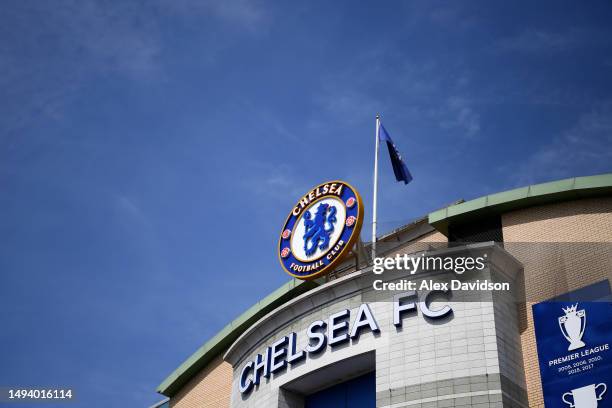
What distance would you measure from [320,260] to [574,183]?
10.5 meters

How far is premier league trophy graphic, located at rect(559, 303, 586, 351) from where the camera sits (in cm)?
2809

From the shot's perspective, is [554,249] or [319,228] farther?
[319,228]

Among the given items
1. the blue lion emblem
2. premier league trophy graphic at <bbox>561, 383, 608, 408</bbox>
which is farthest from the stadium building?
the blue lion emblem

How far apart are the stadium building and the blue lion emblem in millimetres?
1343

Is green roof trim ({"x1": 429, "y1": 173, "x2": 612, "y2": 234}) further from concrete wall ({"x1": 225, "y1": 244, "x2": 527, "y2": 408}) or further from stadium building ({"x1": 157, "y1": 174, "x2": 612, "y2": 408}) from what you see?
concrete wall ({"x1": 225, "y1": 244, "x2": 527, "y2": 408})

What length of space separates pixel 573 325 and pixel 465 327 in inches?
145

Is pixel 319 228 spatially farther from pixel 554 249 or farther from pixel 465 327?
pixel 554 249

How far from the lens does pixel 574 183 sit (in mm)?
32250

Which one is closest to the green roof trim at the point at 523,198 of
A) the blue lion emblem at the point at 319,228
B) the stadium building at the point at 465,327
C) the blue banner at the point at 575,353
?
the stadium building at the point at 465,327

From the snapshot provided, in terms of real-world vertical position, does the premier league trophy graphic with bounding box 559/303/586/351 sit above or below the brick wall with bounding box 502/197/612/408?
below

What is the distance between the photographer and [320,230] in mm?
34812

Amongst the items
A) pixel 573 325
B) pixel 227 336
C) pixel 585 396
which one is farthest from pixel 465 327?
pixel 227 336

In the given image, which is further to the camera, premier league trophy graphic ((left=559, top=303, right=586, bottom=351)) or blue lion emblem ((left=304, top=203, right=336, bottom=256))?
blue lion emblem ((left=304, top=203, right=336, bottom=256))

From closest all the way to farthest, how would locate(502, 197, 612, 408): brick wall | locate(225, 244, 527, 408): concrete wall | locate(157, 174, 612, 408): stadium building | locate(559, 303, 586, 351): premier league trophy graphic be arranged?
1. locate(225, 244, 527, 408): concrete wall
2. locate(157, 174, 612, 408): stadium building
3. locate(559, 303, 586, 351): premier league trophy graphic
4. locate(502, 197, 612, 408): brick wall
